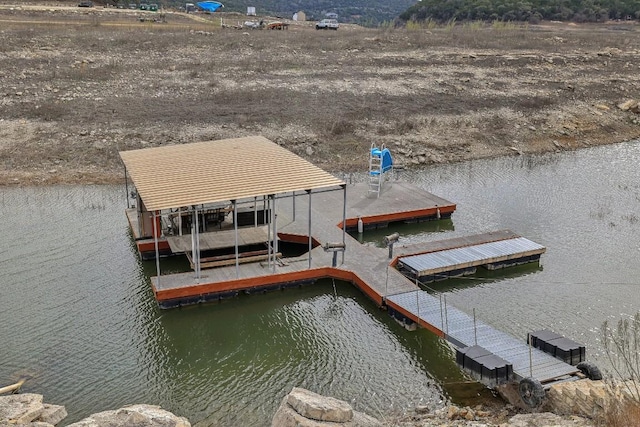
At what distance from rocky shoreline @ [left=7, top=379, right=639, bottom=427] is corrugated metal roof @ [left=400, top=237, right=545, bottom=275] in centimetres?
623

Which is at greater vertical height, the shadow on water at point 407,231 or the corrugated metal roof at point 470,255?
the corrugated metal roof at point 470,255

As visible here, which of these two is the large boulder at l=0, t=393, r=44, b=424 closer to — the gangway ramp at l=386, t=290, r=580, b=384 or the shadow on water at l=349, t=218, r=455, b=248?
the gangway ramp at l=386, t=290, r=580, b=384

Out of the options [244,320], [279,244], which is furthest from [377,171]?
[244,320]

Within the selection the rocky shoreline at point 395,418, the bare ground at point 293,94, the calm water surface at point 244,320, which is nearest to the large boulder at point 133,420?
the rocky shoreline at point 395,418

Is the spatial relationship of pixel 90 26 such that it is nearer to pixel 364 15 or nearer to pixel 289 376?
pixel 289 376

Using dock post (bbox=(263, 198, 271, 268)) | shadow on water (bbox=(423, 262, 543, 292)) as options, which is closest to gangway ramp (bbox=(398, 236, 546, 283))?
shadow on water (bbox=(423, 262, 543, 292))

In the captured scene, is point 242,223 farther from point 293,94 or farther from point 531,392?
point 293,94

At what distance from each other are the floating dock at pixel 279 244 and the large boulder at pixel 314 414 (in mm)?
3682

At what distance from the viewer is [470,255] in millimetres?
19891

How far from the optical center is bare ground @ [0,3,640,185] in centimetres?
3247

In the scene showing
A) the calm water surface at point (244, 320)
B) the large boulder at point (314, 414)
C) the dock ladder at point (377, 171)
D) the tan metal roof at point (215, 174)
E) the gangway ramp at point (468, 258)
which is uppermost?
the tan metal roof at point (215, 174)

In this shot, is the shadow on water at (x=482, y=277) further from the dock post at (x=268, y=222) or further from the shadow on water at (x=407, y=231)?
the dock post at (x=268, y=222)

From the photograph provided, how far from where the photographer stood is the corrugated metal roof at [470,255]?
62.7 feet

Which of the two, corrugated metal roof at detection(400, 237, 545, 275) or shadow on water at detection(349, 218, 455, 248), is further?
shadow on water at detection(349, 218, 455, 248)
